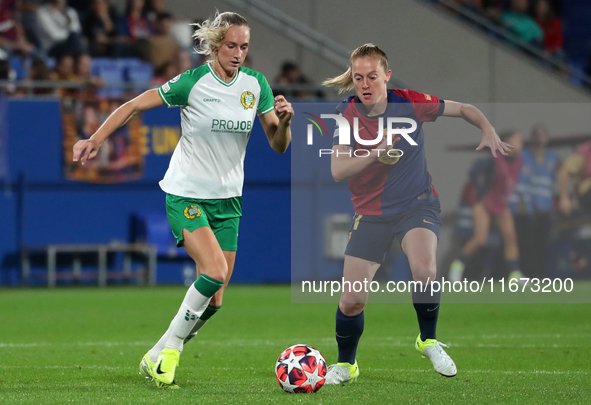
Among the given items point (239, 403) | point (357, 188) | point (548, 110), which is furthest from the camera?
point (548, 110)

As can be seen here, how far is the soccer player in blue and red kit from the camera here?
5.89 m

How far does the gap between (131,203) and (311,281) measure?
3607 millimetres

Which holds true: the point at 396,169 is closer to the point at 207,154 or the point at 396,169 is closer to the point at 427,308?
the point at 427,308

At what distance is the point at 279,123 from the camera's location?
19.4ft

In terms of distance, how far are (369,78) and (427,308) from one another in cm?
158

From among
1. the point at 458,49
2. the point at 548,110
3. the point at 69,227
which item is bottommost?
the point at 69,227

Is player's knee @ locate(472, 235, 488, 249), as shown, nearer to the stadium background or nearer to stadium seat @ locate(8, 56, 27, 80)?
the stadium background

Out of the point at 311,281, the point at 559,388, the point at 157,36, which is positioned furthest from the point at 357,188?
the point at 157,36

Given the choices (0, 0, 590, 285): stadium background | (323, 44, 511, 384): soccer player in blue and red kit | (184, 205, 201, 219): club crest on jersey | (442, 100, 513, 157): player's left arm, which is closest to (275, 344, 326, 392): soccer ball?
(323, 44, 511, 384): soccer player in blue and red kit

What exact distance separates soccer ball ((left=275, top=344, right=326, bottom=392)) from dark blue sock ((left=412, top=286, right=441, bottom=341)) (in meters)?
0.85

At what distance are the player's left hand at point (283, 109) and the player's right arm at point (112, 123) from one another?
2.42 feet

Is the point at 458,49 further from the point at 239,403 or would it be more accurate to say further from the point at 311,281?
the point at 239,403

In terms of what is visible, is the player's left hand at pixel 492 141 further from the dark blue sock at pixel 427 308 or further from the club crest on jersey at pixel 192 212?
the club crest on jersey at pixel 192 212

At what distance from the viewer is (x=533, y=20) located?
20.2 meters
